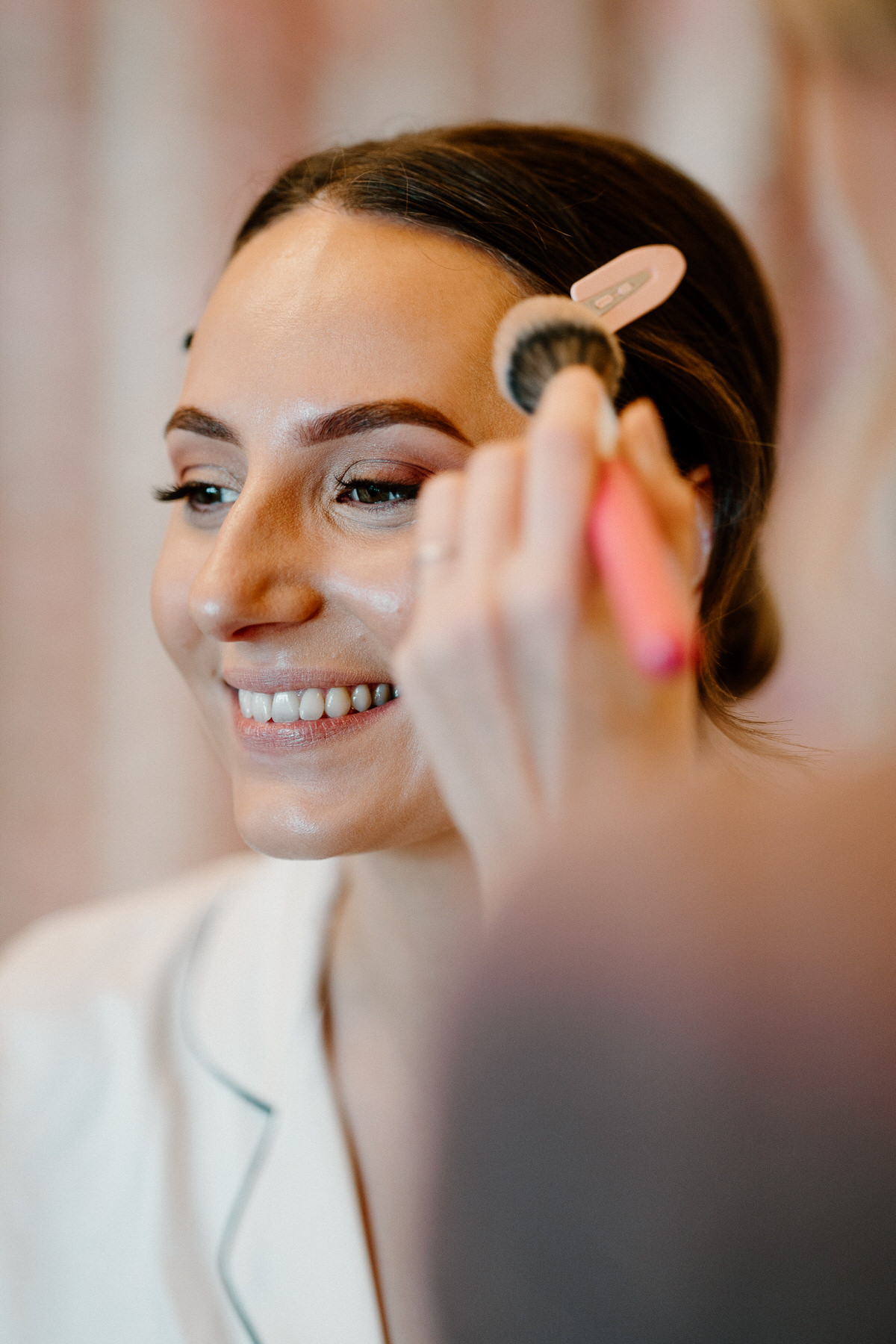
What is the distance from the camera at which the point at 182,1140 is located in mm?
733

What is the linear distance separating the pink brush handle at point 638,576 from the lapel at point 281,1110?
1.59 ft

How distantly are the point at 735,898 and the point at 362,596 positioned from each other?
345 mm

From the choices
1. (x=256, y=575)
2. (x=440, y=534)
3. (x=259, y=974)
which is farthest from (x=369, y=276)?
(x=259, y=974)

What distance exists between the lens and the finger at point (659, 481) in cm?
37

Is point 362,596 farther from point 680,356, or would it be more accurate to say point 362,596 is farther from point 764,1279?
point 764,1279

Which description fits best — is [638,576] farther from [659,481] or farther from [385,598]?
[385,598]

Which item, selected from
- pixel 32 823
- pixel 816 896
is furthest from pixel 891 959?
pixel 32 823

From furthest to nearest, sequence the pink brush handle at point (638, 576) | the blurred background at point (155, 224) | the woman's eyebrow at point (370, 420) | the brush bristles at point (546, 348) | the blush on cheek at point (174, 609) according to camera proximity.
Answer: the blurred background at point (155, 224) → the blush on cheek at point (174, 609) → the woman's eyebrow at point (370, 420) → the brush bristles at point (546, 348) → the pink brush handle at point (638, 576)

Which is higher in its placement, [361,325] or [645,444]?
[361,325]

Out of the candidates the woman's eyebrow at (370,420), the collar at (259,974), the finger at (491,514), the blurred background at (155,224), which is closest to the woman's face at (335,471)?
the woman's eyebrow at (370,420)

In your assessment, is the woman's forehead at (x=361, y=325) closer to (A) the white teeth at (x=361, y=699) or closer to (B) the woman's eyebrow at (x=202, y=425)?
(B) the woman's eyebrow at (x=202, y=425)

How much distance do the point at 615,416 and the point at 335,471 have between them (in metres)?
0.20

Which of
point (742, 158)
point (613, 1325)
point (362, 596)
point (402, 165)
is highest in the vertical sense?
point (742, 158)

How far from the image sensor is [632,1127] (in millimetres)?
322
